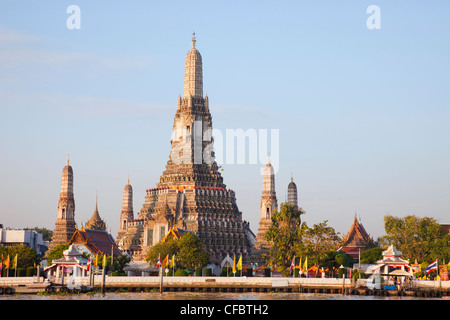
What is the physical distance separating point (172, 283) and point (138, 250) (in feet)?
144

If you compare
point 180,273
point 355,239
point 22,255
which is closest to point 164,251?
point 180,273

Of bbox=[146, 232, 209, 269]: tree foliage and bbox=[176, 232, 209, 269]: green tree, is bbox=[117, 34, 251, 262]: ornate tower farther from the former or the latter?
bbox=[176, 232, 209, 269]: green tree

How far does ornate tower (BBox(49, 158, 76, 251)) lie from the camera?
157125mm

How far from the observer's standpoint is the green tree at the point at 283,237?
132075mm

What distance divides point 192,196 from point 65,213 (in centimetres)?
2046

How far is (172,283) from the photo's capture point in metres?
112

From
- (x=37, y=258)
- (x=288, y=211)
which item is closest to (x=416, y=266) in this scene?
(x=288, y=211)

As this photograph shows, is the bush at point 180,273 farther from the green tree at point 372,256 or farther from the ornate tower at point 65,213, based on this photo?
the ornate tower at point 65,213

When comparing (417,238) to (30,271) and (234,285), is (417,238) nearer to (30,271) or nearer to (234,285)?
(234,285)

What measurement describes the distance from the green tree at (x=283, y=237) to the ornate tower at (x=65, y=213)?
3781 cm

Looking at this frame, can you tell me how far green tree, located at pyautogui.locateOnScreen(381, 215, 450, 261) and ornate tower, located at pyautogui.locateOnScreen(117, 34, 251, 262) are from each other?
28649mm

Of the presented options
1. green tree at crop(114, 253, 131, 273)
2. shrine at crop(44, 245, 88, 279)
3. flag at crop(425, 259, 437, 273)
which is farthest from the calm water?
green tree at crop(114, 253, 131, 273)
